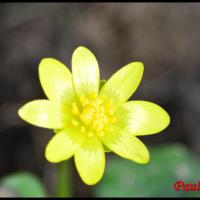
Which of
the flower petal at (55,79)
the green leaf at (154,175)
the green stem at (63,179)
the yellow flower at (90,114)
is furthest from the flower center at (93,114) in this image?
the green leaf at (154,175)

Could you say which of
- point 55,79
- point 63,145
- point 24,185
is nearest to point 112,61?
point 24,185

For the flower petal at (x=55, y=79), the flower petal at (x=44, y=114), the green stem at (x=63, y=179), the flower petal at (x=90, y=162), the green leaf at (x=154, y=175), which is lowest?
the green leaf at (x=154, y=175)

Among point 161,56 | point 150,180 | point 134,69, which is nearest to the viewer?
point 134,69

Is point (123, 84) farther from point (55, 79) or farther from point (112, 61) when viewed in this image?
point (112, 61)

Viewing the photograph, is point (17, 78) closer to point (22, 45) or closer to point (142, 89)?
point (22, 45)

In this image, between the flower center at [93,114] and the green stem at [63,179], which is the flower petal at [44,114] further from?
the green stem at [63,179]

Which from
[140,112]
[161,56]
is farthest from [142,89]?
[140,112]

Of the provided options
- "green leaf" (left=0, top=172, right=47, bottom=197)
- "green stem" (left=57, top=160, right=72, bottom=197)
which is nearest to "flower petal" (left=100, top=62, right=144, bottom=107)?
"green stem" (left=57, top=160, right=72, bottom=197)
